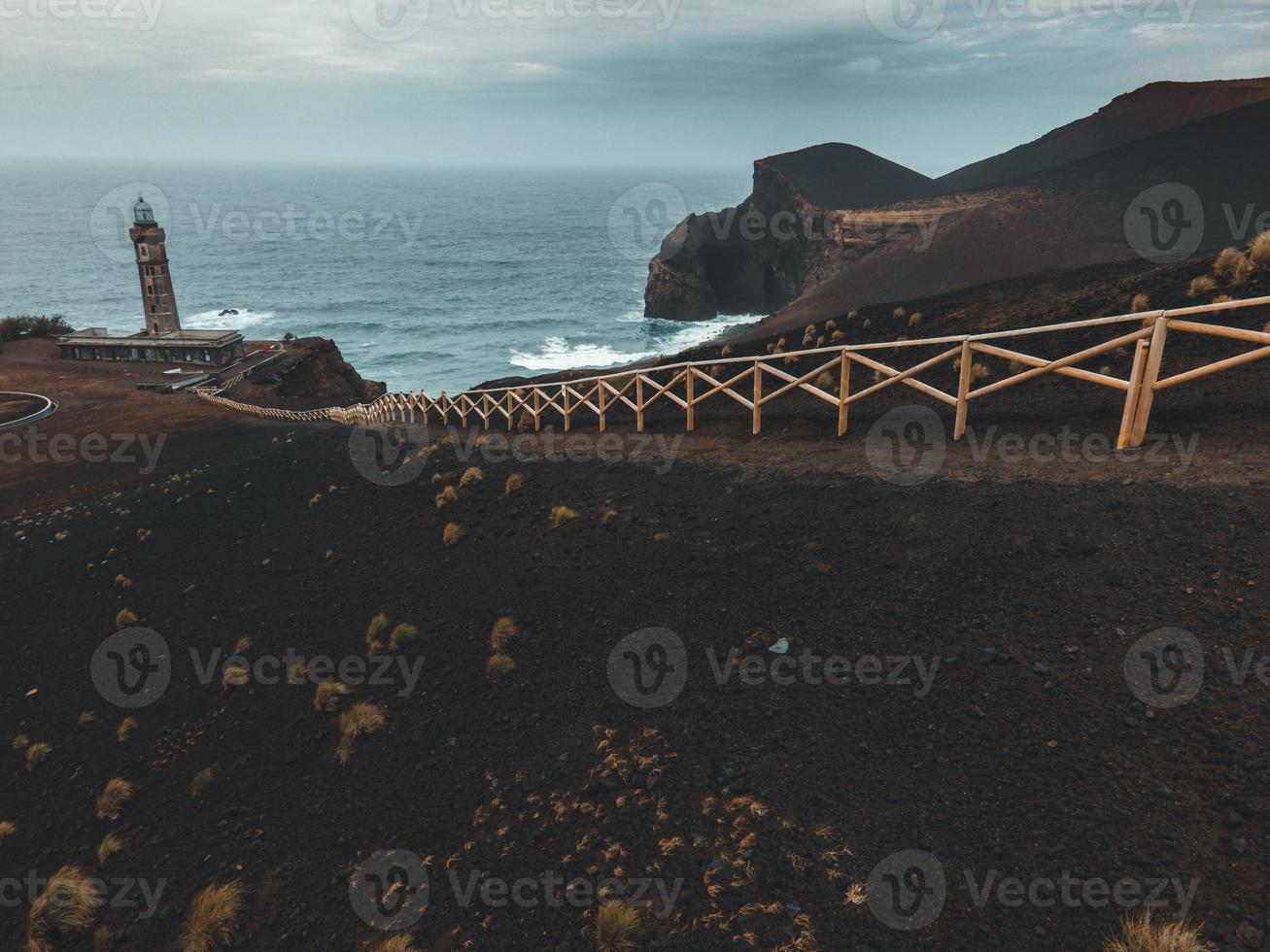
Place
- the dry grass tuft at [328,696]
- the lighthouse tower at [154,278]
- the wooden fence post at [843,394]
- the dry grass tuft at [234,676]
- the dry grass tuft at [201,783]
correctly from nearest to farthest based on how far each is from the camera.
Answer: the dry grass tuft at [201,783] → the dry grass tuft at [328,696] → the dry grass tuft at [234,676] → the wooden fence post at [843,394] → the lighthouse tower at [154,278]

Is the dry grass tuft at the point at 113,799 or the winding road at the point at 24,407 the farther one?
the winding road at the point at 24,407

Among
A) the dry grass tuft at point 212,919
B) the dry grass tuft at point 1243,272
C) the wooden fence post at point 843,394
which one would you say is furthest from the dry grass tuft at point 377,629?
the dry grass tuft at point 1243,272

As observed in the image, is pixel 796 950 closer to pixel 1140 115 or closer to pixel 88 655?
pixel 88 655

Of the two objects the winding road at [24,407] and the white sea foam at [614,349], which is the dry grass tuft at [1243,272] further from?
the white sea foam at [614,349]

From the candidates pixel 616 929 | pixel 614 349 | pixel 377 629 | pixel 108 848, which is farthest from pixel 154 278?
pixel 616 929

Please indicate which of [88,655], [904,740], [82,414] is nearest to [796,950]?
[904,740]

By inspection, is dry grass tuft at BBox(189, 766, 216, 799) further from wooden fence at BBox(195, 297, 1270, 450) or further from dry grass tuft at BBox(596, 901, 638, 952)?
wooden fence at BBox(195, 297, 1270, 450)
